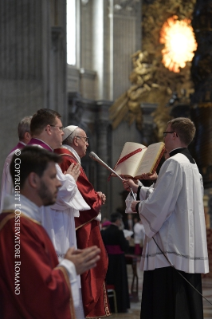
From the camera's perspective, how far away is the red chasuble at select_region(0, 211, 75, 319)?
3.18m

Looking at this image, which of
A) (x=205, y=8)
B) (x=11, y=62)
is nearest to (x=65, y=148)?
(x=11, y=62)

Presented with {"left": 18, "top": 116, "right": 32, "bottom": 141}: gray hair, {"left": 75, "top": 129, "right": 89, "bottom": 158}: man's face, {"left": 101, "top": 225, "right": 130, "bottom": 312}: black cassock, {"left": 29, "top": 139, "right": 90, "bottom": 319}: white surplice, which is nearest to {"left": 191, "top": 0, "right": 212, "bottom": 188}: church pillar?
{"left": 101, "top": 225, "right": 130, "bottom": 312}: black cassock

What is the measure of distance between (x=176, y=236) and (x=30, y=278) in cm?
243

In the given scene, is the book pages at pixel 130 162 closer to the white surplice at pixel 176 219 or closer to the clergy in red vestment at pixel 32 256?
the white surplice at pixel 176 219

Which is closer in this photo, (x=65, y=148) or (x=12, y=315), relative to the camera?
(x=12, y=315)

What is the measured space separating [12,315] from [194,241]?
248 centimetres

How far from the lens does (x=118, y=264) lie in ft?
32.6

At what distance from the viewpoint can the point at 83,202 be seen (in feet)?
17.2

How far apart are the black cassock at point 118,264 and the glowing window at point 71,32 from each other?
1329 cm

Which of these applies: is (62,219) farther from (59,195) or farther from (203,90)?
(203,90)

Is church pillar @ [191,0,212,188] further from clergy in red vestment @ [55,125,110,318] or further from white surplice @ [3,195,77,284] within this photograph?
white surplice @ [3,195,77,284]

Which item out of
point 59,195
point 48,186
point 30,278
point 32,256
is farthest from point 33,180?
point 59,195

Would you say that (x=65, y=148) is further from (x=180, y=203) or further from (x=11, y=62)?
(x=11, y=62)

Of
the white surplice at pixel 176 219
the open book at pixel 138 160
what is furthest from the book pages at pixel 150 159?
the white surplice at pixel 176 219
